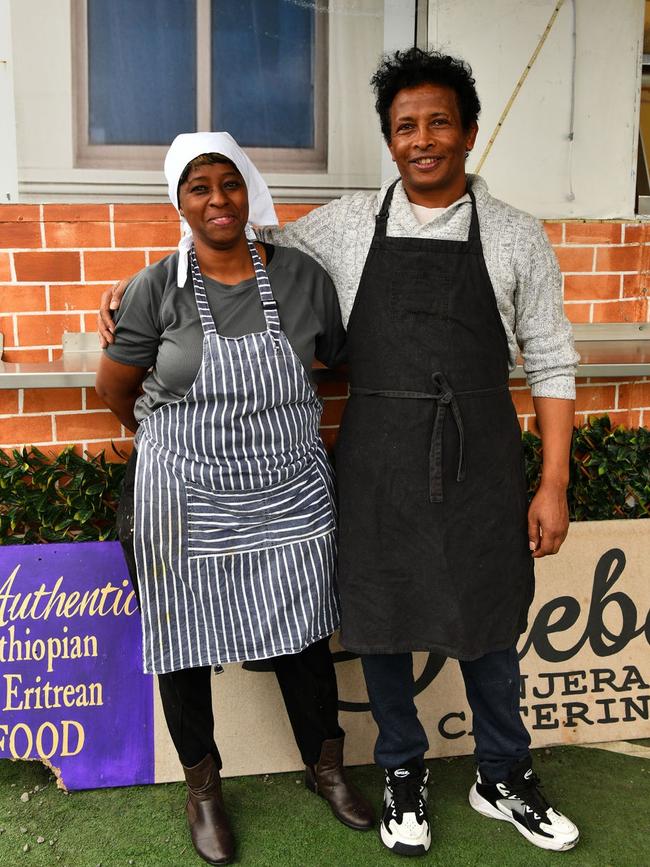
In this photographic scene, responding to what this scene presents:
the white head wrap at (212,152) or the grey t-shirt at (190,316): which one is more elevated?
the white head wrap at (212,152)

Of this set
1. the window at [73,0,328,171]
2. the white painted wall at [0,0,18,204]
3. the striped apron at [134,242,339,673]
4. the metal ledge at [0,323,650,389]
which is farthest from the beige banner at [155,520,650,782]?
the white painted wall at [0,0,18,204]

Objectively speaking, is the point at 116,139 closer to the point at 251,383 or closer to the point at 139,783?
the point at 251,383

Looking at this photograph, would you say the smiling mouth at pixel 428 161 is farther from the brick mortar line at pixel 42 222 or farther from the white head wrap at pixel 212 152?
the brick mortar line at pixel 42 222

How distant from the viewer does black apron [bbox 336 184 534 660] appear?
219 cm

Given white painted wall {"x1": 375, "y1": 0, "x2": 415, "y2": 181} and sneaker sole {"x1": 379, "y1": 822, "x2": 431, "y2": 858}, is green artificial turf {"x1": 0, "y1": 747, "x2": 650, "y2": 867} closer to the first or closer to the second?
sneaker sole {"x1": 379, "y1": 822, "x2": 431, "y2": 858}

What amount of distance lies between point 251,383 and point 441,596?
0.74 meters

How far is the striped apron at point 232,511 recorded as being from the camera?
86.0 inches

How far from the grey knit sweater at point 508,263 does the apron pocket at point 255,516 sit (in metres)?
0.48

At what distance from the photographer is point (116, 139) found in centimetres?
291

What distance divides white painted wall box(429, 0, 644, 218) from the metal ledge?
440mm

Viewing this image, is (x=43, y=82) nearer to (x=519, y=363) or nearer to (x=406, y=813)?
(x=519, y=363)

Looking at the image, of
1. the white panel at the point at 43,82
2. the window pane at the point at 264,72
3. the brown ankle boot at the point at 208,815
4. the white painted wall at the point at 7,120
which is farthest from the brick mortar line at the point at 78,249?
the brown ankle boot at the point at 208,815

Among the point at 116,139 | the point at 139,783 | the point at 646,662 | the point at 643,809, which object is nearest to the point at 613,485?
the point at 646,662

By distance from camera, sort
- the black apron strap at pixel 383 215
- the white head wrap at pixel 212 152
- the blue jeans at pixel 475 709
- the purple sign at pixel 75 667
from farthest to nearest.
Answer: the purple sign at pixel 75 667, the blue jeans at pixel 475 709, the black apron strap at pixel 383 215, the white head wrap at pixel 212 152
